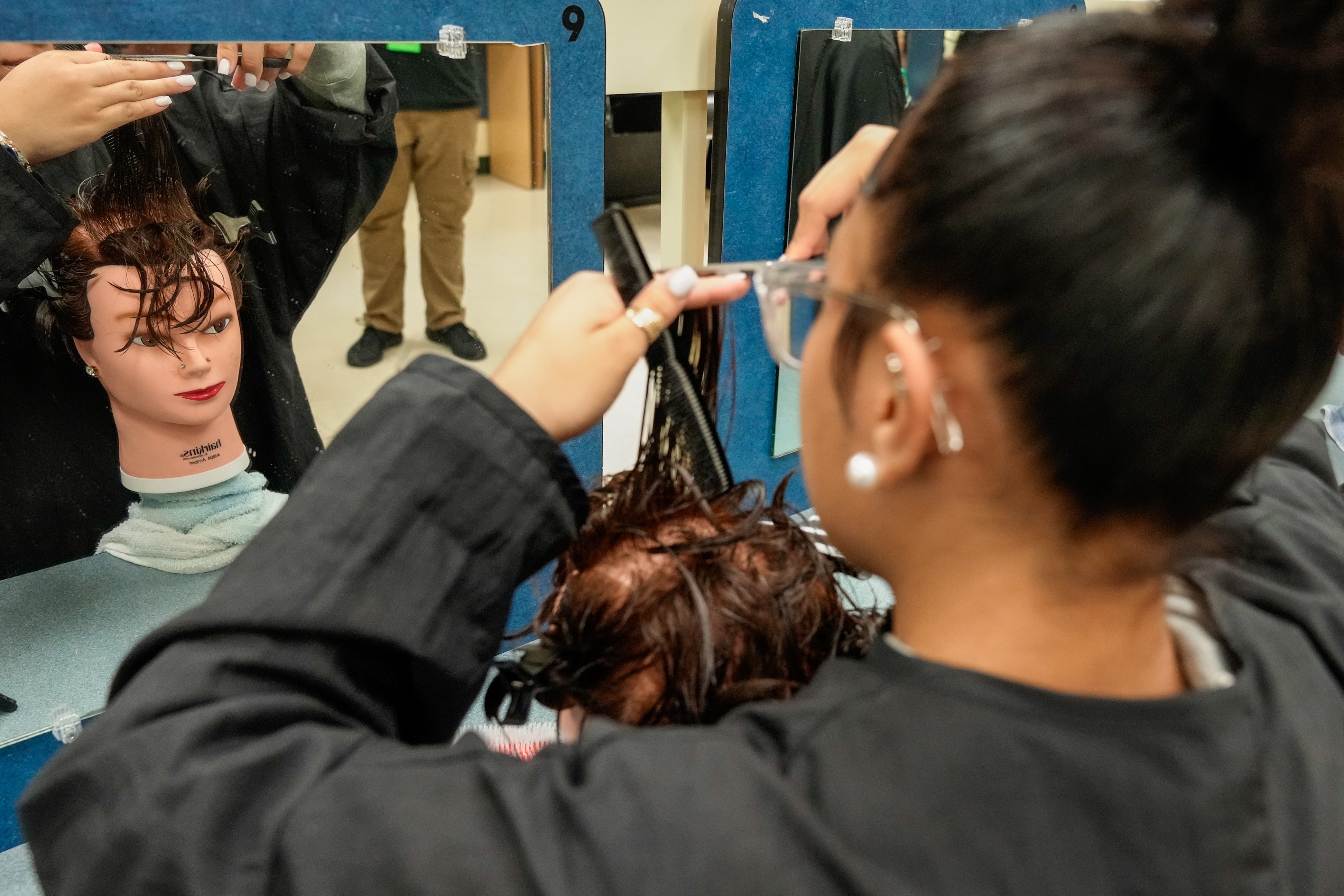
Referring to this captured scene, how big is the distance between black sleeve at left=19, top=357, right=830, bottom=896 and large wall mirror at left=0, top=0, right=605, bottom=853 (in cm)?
65

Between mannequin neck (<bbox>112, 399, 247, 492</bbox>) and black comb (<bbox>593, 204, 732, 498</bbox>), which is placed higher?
black comb (<bbox>593, 204, 732, 498</bbox>)

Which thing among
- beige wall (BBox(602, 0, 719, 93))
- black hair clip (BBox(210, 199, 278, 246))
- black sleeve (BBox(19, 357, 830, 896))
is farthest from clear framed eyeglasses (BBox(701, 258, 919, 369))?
beige wall (BBox(602, 0, 719, 93))

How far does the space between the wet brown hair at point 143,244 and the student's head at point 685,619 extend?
69 centimetres

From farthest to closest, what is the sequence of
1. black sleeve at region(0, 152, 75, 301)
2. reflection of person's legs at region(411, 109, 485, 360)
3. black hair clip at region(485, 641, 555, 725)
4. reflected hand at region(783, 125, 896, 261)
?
reflection of person's legs at region(411, 109, 485, 360)
black sleeve at region(0, 152, 75, 301)
reflected hand at region(783, 125, 896, 261)
black hair clip at region(485, 641, 555, 725)

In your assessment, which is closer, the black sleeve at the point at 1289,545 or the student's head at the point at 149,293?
the black sleeve at the point at 1289,545

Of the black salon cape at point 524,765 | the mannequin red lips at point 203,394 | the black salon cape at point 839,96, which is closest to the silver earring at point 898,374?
the black salon cape at point 524,765

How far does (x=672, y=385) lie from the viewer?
32.2 inches

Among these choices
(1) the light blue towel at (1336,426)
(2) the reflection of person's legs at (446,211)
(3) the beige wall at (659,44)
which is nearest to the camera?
(2) the reflection of person's legs at (446,211)

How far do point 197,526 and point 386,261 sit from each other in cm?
46

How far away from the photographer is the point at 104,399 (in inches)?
47.4

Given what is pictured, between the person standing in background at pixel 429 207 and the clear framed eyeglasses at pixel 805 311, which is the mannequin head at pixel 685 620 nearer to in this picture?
the clear framed eyeglasses at pixel 805 311

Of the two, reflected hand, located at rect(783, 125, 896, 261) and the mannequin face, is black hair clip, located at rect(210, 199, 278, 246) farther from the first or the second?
reflected hand, located at rect(783, 125, 896, 261)

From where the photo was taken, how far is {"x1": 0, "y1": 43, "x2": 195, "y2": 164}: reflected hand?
96 cm

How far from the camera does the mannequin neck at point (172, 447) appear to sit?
4.04 feet
